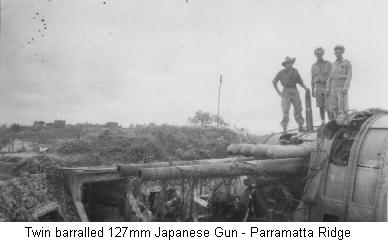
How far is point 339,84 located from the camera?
446 inches

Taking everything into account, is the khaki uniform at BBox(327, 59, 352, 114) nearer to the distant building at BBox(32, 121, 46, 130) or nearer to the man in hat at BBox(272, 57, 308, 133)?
the man in hat at BBox(272, 57, 308, 133)

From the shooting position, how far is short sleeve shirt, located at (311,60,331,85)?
11852 mm

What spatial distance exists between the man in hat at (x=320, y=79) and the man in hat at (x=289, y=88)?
0.36m

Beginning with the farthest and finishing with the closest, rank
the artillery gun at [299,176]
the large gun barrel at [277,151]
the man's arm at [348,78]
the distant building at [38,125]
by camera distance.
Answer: the distant building at [38,125], the man's arm at [348,78], the large gun barrel at [277,151], the artillery gun at [299,176]

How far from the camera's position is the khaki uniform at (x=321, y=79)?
11.9 m

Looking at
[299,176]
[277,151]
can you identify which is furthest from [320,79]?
[277,151]

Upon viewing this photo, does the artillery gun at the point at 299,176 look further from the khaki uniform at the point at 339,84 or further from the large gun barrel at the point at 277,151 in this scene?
the khaki uniform at the point at 339,84

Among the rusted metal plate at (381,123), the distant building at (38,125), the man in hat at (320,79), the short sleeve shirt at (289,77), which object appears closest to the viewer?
the rusted metal plate at (381,123)

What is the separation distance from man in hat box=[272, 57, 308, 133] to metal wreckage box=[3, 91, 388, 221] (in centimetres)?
128

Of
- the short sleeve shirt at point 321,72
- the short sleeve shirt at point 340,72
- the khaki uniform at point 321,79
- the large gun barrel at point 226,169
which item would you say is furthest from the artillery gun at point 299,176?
the short sleeve shirt at point 321,72
